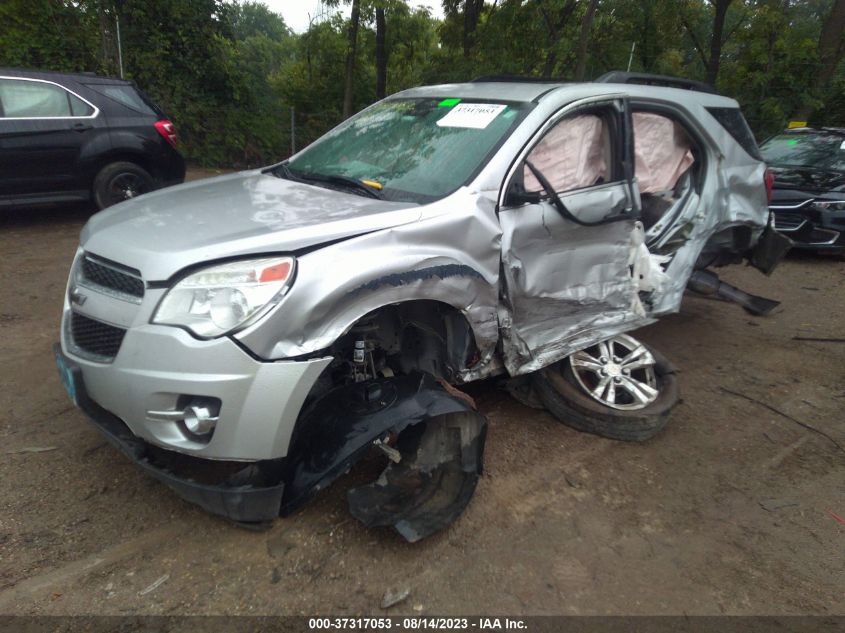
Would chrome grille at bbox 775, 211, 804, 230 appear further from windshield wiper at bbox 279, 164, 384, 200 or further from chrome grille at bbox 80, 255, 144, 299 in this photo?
chrome grille at bbox 80, 255, 144, 299

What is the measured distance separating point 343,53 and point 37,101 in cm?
1188

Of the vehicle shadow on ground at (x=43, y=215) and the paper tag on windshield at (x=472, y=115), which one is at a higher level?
the paper tag on windshield at (x=472, y=115)

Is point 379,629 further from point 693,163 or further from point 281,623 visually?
point 693,163

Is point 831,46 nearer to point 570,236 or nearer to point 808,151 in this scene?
point 808,151

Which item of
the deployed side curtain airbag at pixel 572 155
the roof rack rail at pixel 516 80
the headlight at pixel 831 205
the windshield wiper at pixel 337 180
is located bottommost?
the headlight at pixel 831 205

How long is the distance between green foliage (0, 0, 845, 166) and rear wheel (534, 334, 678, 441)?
8588mm

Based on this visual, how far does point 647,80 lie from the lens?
415 cm

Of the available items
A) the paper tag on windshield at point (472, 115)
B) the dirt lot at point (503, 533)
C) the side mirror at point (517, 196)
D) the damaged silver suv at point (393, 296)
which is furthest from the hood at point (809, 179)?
the side mirror at point (517, 196)

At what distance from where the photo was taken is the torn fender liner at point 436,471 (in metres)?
2.58

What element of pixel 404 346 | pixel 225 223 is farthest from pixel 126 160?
pixel 404 346

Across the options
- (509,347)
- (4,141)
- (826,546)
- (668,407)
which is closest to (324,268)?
(509,347)

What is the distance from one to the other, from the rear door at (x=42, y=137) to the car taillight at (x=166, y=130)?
660 millimetres

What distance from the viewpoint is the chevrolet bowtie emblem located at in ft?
8.16

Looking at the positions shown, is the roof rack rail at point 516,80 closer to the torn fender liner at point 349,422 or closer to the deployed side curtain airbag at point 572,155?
the deployed side curtain airbag at point 572,155
